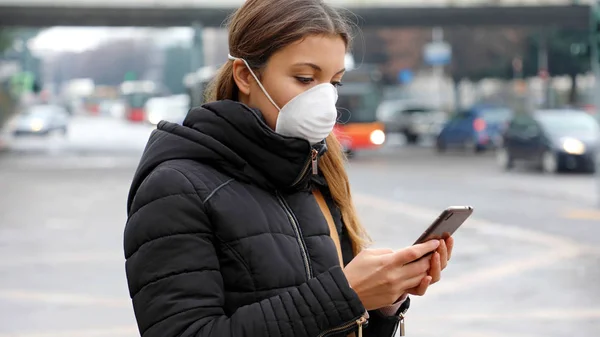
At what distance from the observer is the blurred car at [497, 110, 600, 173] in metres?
25.7

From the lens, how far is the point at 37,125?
6081cm

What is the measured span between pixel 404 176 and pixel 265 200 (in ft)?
81.9

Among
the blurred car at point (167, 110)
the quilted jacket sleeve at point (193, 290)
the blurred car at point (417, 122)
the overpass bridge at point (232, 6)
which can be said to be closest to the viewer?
the quilted jacket sleeve at point (193, 290)

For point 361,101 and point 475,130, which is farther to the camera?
point 475,130

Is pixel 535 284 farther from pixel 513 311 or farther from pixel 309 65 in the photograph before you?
pixel 309 65

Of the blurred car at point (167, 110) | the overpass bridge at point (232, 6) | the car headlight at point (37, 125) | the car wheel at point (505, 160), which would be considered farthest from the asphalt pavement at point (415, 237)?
the car headlight at point (37, 125)

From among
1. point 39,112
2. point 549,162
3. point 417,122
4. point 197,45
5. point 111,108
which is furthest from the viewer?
point 111,108

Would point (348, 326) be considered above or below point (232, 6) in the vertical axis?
below

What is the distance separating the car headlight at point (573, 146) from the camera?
25.6m

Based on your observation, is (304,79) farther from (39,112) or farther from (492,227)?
(39,112)

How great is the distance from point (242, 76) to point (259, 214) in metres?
0.34

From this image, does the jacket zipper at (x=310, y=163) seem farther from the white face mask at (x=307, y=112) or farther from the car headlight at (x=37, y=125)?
the car headlight at (x=37, y=125)

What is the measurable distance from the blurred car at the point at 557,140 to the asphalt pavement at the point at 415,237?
1.64ft

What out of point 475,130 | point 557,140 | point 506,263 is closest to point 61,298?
point 506,263
